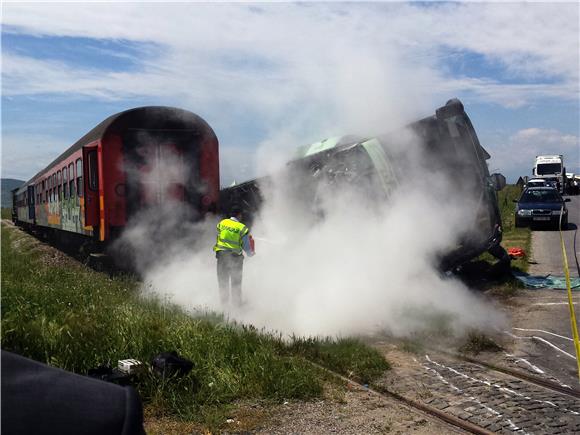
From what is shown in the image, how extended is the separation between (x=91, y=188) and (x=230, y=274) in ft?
15.3

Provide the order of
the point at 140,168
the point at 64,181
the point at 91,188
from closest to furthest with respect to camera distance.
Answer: the point at 91,188
the point at 140,168
the point at 64,181

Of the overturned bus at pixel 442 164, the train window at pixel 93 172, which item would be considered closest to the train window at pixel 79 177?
the train window at pixel 93 172

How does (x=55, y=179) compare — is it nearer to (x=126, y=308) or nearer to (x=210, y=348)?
(x=126, y=308)

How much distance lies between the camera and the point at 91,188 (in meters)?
12.2

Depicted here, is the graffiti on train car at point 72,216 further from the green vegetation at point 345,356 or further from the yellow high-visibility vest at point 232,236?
the green vegetation at point 345,356

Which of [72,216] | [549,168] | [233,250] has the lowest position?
[233,250]

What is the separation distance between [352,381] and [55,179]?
13535 mm

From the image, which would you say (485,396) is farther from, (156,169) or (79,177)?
(79,177)

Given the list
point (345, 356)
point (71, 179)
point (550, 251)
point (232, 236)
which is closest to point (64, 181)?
point (71, 179)

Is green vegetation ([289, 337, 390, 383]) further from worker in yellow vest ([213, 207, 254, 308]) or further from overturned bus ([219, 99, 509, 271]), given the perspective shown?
overturned bus ([219, 99, 509, 271])

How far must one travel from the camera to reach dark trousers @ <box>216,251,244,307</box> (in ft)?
30.1

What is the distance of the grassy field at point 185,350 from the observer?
5.34 m

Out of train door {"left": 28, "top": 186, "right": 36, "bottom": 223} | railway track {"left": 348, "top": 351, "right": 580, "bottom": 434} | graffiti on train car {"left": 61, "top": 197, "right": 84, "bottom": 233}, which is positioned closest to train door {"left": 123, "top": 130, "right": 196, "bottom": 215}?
graffiti on train car {"left": 61, "top": 197, "right": 84, "bottom": 233}

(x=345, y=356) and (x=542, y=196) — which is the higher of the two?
(x=542, y=196)
